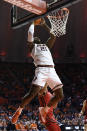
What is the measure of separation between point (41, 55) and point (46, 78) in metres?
0.50

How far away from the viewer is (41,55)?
5.23m

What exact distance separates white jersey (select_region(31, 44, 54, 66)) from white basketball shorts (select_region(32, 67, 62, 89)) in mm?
148

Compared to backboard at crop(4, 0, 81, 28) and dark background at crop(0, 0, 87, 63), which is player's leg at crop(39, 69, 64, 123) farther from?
dark background at crop(0, 0, 87, 63)

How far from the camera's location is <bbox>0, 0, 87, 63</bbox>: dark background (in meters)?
20.8

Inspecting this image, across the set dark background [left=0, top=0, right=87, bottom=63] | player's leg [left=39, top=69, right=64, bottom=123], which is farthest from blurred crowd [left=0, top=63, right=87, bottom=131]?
player's leg [left=39, top=69, right=64, bottom=123]

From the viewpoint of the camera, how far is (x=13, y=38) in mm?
22531

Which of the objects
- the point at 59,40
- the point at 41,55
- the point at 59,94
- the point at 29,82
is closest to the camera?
the point at 59,94

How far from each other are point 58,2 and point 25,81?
686 inches

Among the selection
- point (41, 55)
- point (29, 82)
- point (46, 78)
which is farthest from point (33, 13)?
point (29, 82)

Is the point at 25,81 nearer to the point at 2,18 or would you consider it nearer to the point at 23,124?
the point at 2,18

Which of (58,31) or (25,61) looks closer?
(58,31)

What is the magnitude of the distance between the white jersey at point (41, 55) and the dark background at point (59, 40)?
15362 mm

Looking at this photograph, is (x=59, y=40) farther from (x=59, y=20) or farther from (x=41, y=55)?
(x=41, y=55)

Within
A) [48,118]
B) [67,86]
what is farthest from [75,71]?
[48,118]
